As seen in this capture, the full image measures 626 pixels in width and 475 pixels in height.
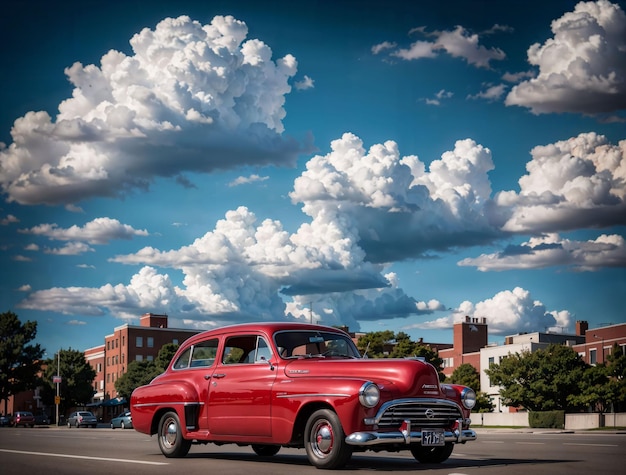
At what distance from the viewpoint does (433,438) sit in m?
11.4

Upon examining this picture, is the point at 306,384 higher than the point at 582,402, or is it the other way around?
the point at 306,384

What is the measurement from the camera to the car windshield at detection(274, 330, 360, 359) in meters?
12.9

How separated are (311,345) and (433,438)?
2523 mm

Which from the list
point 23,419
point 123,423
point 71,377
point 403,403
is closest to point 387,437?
point 403,403

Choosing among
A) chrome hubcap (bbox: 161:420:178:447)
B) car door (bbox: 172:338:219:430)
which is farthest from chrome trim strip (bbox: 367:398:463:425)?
chrome hubcap (bbox: 161:420:178:447)

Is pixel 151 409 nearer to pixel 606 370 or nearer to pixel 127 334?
pixel 606 370

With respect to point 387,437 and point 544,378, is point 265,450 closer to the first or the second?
point 387,437

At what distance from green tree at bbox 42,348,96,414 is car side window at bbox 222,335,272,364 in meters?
107

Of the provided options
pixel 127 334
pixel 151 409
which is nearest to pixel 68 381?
pixel 127 334

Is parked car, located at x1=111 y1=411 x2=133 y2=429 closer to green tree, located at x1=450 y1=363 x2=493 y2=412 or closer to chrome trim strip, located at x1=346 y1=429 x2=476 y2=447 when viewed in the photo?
green tree, located at x1=450 y1=363 x2=493 y2=412

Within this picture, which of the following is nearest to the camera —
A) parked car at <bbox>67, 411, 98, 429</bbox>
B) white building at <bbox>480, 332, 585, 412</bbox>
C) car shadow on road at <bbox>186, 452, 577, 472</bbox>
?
car shadow on road at <bbox>186, 452, 577, 472</bbox>

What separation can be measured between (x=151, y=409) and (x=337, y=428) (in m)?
4.95

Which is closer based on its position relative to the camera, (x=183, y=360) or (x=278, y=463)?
(x=278, y=463)

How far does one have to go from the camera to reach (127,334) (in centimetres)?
13862
